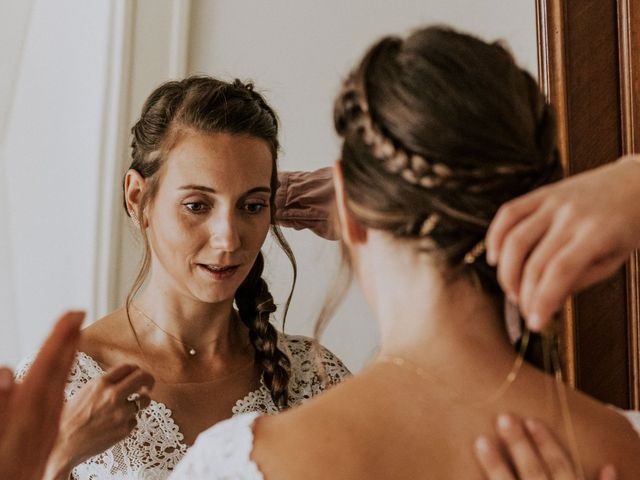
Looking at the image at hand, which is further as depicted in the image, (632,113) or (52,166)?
(52,166)

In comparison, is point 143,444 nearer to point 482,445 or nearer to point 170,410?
point 170,410

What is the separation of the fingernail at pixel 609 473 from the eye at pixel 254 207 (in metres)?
1.00

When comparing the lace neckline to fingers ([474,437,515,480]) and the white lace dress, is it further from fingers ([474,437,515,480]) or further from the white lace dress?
fingers ([474,437,515,480])

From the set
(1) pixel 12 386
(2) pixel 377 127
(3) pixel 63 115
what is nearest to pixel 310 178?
(3) pixel 63 115

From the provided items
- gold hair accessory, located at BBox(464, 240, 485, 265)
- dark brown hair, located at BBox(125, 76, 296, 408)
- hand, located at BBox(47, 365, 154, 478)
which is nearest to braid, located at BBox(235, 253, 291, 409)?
dark brown hair, located at BBox(125, 76, 296, 408)

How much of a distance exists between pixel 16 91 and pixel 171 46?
0.41 meters

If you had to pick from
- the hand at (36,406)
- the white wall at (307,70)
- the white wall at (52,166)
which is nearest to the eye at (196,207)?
the white wall at (307,70)

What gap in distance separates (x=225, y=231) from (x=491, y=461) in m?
0.92

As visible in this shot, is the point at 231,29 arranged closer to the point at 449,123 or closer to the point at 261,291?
the point at 261,291

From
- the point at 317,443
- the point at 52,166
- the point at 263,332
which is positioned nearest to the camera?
the point at 317,443

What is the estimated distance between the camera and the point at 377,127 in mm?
924

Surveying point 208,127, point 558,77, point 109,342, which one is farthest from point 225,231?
point 558,77

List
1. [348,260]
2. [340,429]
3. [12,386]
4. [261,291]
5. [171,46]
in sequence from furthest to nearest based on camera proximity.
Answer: [171,46], [261,291], [348,260], [340,429], [12,386]

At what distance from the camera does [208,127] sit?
69.2 inches
